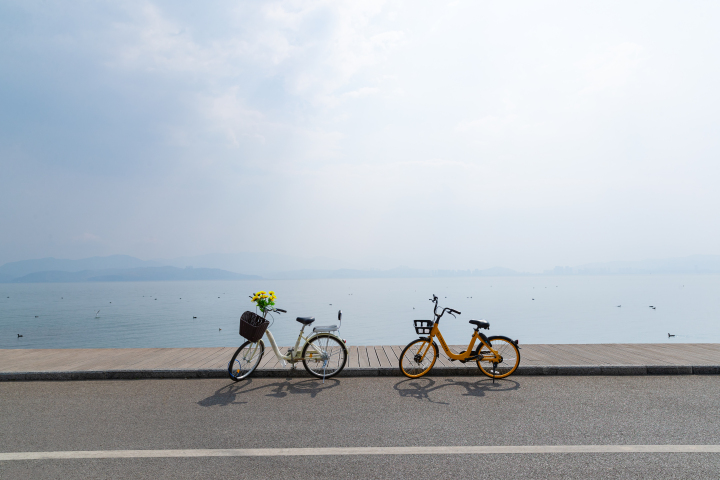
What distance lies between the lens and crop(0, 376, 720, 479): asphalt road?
3889mm

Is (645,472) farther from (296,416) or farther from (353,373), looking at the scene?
(353,373)

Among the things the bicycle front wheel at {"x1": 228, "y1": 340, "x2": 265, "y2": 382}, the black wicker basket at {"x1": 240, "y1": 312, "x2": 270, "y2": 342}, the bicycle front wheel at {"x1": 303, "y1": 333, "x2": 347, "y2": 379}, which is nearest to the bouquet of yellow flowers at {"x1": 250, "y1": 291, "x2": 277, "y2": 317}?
the black wicker basket at {"x1": 240, "y1": 312, "x2": 270, "y2": 342}

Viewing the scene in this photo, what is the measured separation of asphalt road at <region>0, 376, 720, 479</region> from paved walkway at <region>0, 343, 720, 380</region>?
→ 0.25m

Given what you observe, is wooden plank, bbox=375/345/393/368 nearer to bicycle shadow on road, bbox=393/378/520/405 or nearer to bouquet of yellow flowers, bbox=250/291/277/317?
bicycle shadow on road, bbox=393/378/520/405

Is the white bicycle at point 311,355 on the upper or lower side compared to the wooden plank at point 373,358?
upper

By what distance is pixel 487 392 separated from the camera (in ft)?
20.7

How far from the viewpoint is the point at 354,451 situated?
4254 mm

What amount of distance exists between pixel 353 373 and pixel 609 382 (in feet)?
13.7

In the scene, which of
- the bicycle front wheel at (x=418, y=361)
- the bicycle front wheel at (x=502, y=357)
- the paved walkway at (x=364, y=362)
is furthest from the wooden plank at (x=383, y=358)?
the bicycle front wheel at (x=502, y=357)

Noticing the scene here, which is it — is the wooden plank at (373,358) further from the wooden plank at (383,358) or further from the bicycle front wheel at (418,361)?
the bicycle front wheel at (418,361)

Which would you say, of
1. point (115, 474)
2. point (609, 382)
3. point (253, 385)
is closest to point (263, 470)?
point (115, 474)

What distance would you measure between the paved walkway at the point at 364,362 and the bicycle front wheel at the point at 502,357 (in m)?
0.22

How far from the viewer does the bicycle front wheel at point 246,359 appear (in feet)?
23.0

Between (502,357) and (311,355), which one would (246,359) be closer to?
(311,355)
